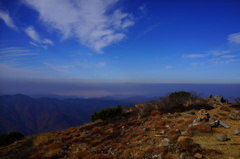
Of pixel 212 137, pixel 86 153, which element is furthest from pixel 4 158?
pixel 212 137

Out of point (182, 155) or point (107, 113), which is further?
point (107, 113)

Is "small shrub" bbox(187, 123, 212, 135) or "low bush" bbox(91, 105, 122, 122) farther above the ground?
"small shrub" bbox(187, 123, 212, 135)

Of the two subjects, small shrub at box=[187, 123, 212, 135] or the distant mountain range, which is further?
the distant mountain range

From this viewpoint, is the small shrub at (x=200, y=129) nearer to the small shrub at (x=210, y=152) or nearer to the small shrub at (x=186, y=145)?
the small shrub at (x=186, y=145)

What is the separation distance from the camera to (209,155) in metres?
4.46

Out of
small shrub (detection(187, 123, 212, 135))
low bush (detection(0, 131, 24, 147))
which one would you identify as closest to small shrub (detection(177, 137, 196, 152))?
small shrub (detection(187, 123, 212, 135))

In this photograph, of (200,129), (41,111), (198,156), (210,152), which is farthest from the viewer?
(41,111)

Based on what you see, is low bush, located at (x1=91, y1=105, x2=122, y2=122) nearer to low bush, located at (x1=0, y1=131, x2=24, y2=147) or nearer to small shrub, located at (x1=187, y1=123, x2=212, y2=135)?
low bush, located at (x1=0, y1=131, x2=24, y2=147)

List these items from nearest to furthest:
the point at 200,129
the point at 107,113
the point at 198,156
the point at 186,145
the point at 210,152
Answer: the point at 198,156 → the point at 210,152 → the point at 186,145 → the point at 200,129 → the point at 107,113

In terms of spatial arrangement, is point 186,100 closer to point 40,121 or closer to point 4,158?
point 4,158

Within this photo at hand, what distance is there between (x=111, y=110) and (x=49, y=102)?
194691 millimetres

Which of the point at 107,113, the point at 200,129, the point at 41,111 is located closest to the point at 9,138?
the point at 107,113

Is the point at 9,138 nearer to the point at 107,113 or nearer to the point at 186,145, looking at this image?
the point at 107,113

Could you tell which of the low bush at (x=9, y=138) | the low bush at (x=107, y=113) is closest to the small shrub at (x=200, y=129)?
the low bush at (x=107, y=113)
